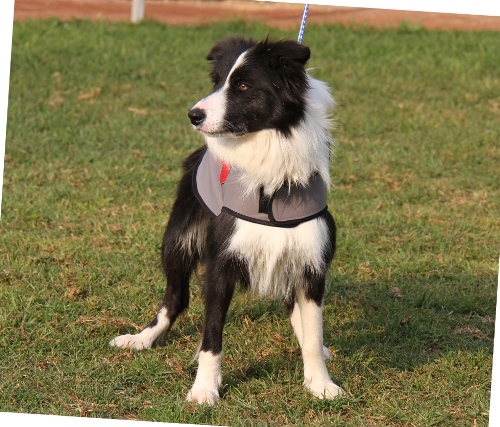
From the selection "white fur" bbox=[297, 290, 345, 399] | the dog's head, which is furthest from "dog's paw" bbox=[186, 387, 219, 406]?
the dog's head

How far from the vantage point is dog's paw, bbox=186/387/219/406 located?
13.0 feet

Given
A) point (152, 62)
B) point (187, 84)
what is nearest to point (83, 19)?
point (152, 62)

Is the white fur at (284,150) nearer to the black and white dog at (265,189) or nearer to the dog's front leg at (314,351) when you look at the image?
the black and white dog at (265,189)

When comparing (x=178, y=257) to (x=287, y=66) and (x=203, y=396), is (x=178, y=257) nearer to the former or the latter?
(x=203, y=396)

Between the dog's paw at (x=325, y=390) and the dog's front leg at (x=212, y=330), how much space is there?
51 centimetres

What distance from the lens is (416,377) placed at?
4.38 metres

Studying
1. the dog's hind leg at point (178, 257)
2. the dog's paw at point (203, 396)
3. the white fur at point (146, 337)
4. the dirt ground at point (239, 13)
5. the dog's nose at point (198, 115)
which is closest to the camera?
the dog's nose at point (198, 115)

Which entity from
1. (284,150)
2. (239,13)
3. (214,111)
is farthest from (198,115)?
(239,13)

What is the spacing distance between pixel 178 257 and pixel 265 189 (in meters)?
0.91

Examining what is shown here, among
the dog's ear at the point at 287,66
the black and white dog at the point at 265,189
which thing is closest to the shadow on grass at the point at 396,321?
the black and white dog at the point at 265,189

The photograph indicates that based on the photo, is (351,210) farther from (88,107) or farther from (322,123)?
(88,107)

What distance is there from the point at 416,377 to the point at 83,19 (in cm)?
939

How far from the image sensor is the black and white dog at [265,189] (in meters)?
3.79

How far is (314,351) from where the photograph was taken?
4.12 metres
